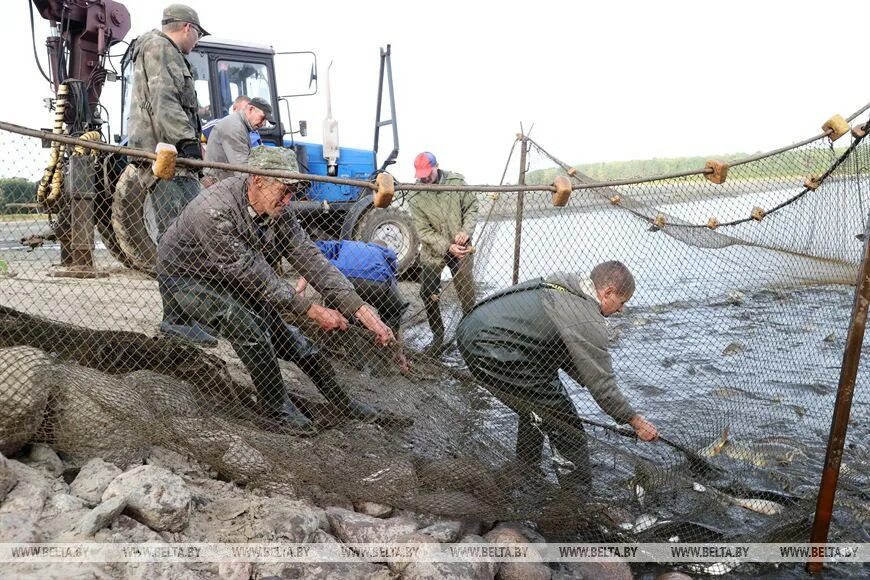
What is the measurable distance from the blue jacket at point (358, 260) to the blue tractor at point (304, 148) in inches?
71.9

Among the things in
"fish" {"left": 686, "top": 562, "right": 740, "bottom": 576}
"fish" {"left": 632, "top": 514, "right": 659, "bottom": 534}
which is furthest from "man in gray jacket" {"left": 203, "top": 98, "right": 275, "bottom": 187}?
"fish" {"left": 686, "top": 562, "right": 740, "bottom": 576}

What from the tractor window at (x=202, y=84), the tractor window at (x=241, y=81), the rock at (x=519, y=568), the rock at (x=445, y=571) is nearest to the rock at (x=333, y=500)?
the rock at (x=445, y=571)

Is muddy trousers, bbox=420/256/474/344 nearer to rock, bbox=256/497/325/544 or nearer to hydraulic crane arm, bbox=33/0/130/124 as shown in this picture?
rock, bbox=256/497/325/544

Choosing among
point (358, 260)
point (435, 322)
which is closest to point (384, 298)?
point (358, 260)

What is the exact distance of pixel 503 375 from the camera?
354 centimetres

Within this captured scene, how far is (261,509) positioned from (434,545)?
2.32ft

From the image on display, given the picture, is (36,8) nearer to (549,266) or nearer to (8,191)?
(8,191)

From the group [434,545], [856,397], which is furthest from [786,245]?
[434,545]

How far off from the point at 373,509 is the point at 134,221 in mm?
4030

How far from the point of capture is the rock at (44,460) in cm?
276

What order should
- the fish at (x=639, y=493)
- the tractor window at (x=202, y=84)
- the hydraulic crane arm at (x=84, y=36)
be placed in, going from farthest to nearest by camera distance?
1. the tractor window at (x=202, y=84)
2. the hydraulic crane arm at (x=84, y=36)
3. the fish at (x=639, y=493)

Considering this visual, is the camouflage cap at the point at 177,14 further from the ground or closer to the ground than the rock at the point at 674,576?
further from the ground

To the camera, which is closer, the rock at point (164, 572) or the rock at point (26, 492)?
the rock at point (164, 572)

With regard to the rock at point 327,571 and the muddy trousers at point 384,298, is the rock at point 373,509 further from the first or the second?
the muddy trousers at point 384,298
